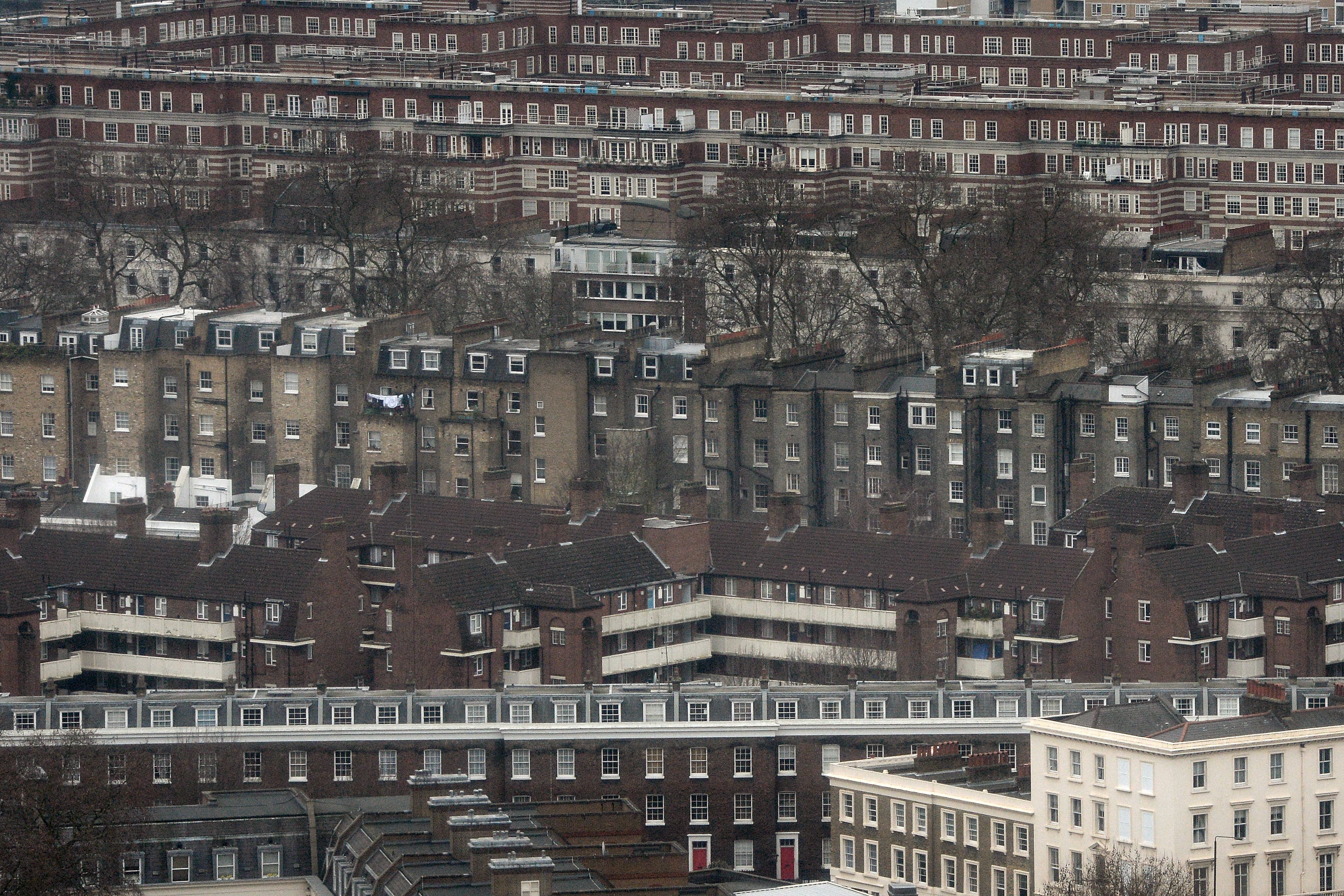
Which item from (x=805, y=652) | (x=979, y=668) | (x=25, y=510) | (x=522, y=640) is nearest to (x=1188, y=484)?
(x=979, y=668)

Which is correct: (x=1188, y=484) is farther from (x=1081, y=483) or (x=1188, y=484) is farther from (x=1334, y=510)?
(x=1081, y=483)

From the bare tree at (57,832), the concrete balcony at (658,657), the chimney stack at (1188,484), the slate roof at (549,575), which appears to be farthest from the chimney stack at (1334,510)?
the bare tree at (57,832)

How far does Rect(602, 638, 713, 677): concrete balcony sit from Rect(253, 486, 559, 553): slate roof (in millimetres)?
7342

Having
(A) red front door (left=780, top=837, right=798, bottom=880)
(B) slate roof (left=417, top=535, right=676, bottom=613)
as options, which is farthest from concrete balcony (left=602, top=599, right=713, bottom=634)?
(A) red front door (left=780, top=837, right=798, bottom=880)

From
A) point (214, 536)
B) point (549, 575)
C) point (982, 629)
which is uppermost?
point (214, 536)

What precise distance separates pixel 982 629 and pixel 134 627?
29428 mm

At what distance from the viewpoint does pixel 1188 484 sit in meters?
170

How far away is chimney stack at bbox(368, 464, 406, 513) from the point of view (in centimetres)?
17538

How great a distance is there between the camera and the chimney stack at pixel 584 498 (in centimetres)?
17250

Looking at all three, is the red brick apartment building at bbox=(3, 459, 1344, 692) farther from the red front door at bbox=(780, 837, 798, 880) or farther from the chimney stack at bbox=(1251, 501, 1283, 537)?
the red front door at bbox=(780, 837, 798, 880)

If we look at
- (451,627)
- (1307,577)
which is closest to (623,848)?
(451,627)

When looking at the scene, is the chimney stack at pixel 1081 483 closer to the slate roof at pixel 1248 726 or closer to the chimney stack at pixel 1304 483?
the chimney stack at pixel 1304 483

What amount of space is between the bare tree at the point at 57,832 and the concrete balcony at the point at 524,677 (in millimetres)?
27406

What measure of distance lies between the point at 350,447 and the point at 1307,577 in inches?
2045
